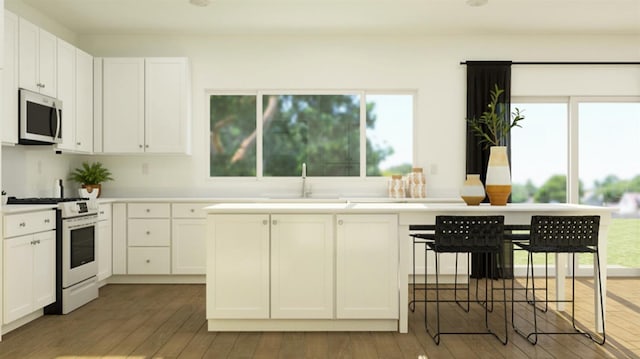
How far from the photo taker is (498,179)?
167 inches

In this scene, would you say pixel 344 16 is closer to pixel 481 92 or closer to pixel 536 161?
pixel 481 92

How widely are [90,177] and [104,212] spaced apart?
0.61 m

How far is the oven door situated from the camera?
452 centimetres

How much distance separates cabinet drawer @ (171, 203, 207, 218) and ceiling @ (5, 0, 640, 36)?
198 centimetres

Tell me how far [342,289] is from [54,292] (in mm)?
2418

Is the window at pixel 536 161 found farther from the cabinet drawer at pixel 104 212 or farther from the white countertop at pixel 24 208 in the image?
the white countertop at pixel 24 208

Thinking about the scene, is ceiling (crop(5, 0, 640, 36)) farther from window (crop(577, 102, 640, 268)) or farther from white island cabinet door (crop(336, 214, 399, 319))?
white island cabinet door (crop(336, 214, 399, 319))

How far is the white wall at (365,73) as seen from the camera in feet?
21.0

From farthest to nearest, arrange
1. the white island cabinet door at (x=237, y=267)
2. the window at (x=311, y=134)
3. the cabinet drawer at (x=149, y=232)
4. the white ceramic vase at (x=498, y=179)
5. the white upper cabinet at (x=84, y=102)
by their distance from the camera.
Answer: the window at (x=311, y=134)
the cabinet drawer at (x=149, y=232)
the white upper cabinet at (x=84, y=102)
the white ceramic vase at (x=498, y=179)
the white island cabinet door at (x=237, y=267)

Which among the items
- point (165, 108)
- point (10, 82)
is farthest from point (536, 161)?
point (10, 82)

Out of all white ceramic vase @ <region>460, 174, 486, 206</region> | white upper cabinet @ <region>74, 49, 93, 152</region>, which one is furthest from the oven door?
white ceramic vase @ <region>460, 174, 486, 206</region>

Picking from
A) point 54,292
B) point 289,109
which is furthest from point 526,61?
point 54,292

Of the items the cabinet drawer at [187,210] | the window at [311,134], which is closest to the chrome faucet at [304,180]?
the window at [311,134]

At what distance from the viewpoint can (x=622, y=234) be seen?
643 cm
